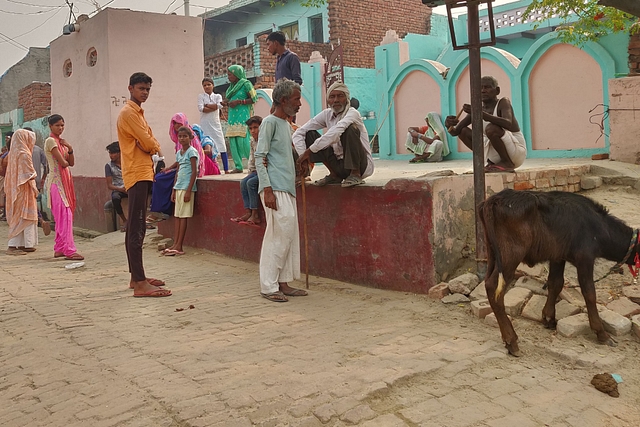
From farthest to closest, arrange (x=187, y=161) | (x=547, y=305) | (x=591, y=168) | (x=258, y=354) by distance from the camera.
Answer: (x=187, y=161)
(x=591, y=168)
(x=547, y=305)
(x=258, y=354)

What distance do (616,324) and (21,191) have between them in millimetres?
8072

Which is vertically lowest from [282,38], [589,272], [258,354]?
[258,354]

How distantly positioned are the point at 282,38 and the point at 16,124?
14.9m

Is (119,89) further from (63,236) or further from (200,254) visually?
(200,254)

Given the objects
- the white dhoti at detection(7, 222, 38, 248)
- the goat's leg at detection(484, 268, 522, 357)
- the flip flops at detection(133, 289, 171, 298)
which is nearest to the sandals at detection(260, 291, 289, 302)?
the flip flops at detection(133, 289, 171, 298)

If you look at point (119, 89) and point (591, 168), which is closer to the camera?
point (591, 168)

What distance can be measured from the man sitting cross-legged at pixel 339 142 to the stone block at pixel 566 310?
2093mm

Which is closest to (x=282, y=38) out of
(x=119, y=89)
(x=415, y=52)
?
Result: (x=119, y=89)

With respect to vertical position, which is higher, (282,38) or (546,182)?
(282,38)

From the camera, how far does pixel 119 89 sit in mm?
10719

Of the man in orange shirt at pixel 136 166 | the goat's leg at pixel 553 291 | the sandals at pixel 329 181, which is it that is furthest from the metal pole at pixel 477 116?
the man in orange shirt at pixel 136 166

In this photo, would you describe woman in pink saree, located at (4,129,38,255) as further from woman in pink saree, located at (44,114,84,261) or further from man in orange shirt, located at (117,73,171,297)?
man in orange shirt, located at (117,73,171,297)

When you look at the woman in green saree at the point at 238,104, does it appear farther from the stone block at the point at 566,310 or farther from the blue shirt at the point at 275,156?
the stone block at the point at 566,310

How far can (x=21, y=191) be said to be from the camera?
8.95 m
